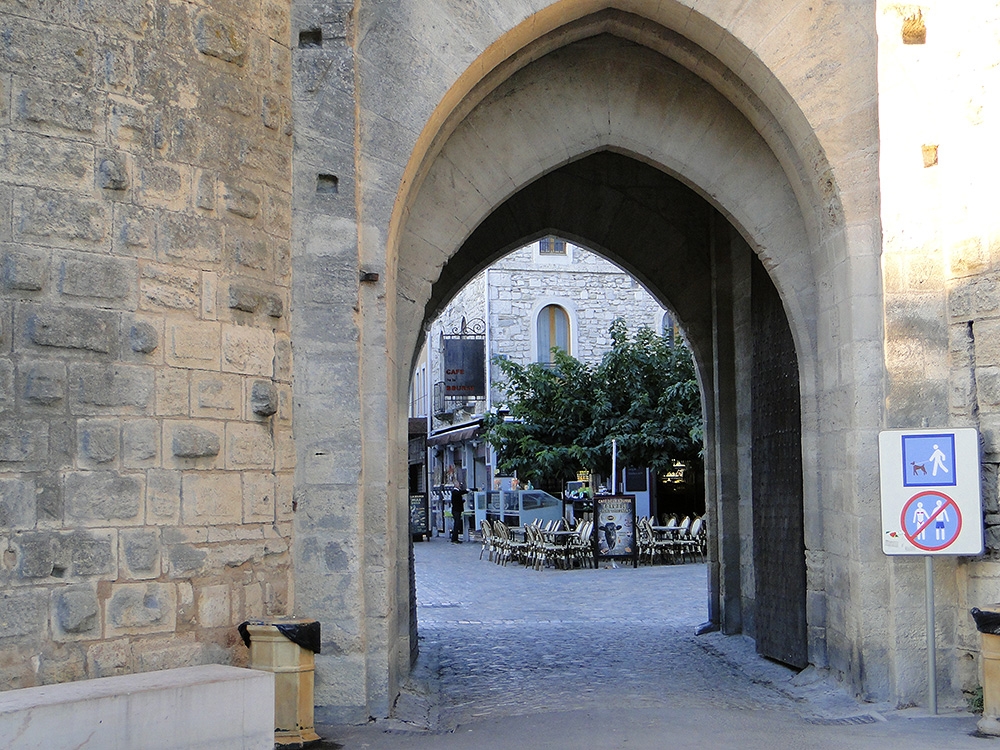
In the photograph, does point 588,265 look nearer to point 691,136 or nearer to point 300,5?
point 691,136

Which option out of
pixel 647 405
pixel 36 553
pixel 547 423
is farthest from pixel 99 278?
pixel 547 423

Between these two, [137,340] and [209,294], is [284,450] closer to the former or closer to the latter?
[209,294]

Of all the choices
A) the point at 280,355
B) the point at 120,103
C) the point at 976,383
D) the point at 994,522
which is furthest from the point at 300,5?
the point at 994,522

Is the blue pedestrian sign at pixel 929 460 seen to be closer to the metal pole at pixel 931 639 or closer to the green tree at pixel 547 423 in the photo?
the metal pole at pixel 931 639

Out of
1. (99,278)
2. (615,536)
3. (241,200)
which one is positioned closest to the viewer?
(99,278)

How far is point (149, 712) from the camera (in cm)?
454

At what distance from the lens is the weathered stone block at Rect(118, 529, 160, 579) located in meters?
5.25

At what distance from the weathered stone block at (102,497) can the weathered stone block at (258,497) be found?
70 centimetres

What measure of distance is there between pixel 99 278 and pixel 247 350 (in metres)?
0.96

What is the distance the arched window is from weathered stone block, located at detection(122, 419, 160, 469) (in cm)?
2166

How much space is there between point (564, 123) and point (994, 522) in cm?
395

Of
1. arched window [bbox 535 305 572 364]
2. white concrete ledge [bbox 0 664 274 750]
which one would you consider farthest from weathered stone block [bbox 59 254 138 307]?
arched window [bbox 535 305 572 364]

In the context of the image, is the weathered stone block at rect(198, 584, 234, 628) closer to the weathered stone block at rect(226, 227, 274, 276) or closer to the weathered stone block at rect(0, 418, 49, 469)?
the weathered stone block at rect(0, 418, 49, 469)

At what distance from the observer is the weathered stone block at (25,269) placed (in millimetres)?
4961
